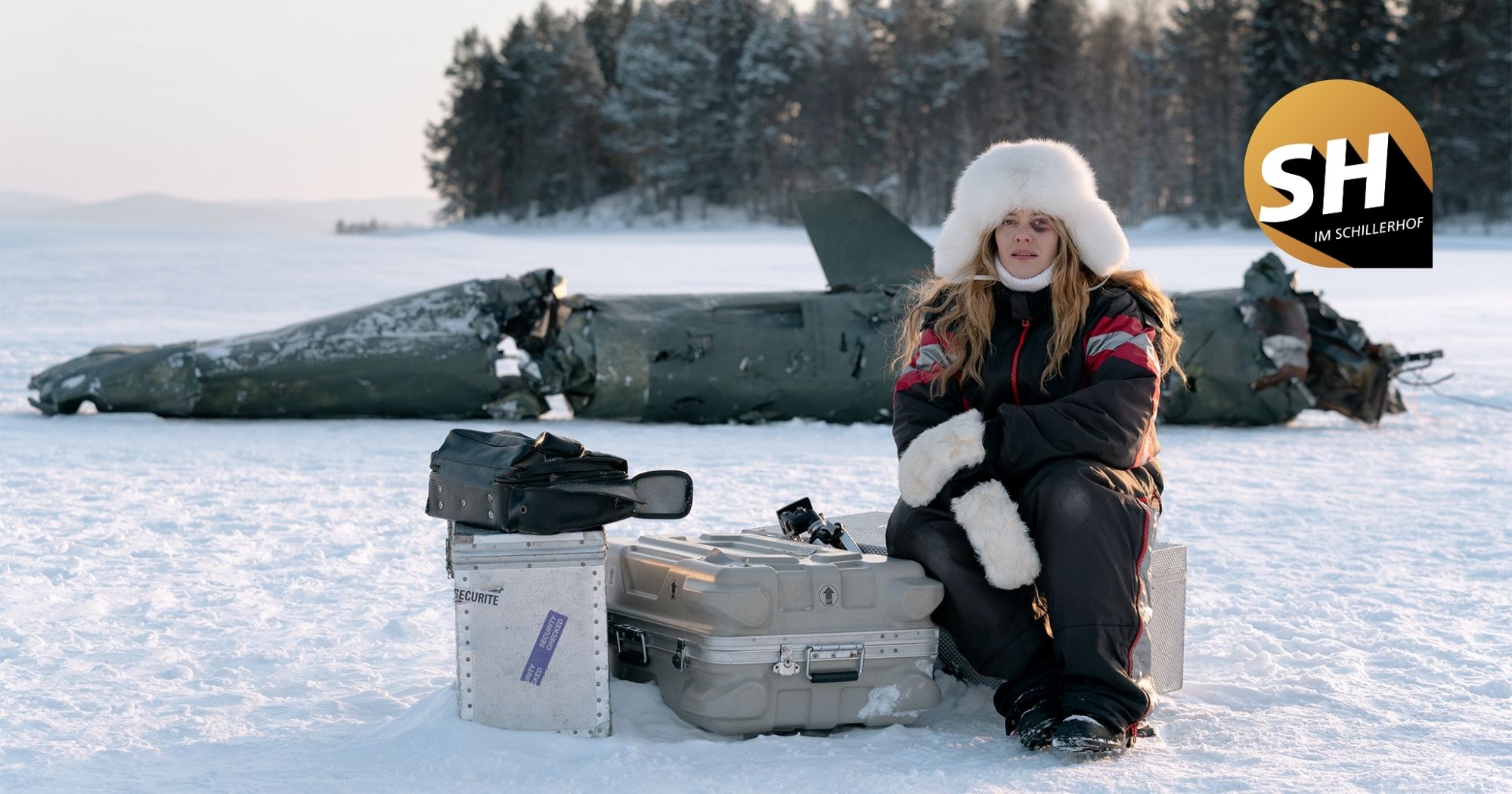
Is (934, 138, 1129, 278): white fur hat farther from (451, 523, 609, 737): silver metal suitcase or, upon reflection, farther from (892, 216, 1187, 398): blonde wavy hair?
(451, 523, 609, 737): silver metal suitcase

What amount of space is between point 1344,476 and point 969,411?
12.4 ft

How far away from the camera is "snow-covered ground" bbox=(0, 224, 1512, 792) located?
269 centimetres

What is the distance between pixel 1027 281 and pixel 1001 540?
638mm

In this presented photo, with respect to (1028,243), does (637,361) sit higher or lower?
lower

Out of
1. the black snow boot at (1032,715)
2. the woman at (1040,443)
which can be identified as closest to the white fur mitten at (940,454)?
the woman at (1040,443)

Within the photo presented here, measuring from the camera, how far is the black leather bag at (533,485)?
269 cm

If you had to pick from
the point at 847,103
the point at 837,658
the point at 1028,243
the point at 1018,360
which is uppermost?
the point at 847,103

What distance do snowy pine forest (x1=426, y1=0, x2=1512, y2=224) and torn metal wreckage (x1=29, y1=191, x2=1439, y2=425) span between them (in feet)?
123

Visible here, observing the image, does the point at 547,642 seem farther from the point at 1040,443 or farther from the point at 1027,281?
the point at 1027,281

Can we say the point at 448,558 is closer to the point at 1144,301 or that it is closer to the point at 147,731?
the point at 147,731

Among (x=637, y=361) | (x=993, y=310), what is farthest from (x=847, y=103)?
(x=993, y=310)

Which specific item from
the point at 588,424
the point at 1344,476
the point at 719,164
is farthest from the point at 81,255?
the point at 719,164

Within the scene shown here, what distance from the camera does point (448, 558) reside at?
2.79 m

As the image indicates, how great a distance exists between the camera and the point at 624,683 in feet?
10.1
